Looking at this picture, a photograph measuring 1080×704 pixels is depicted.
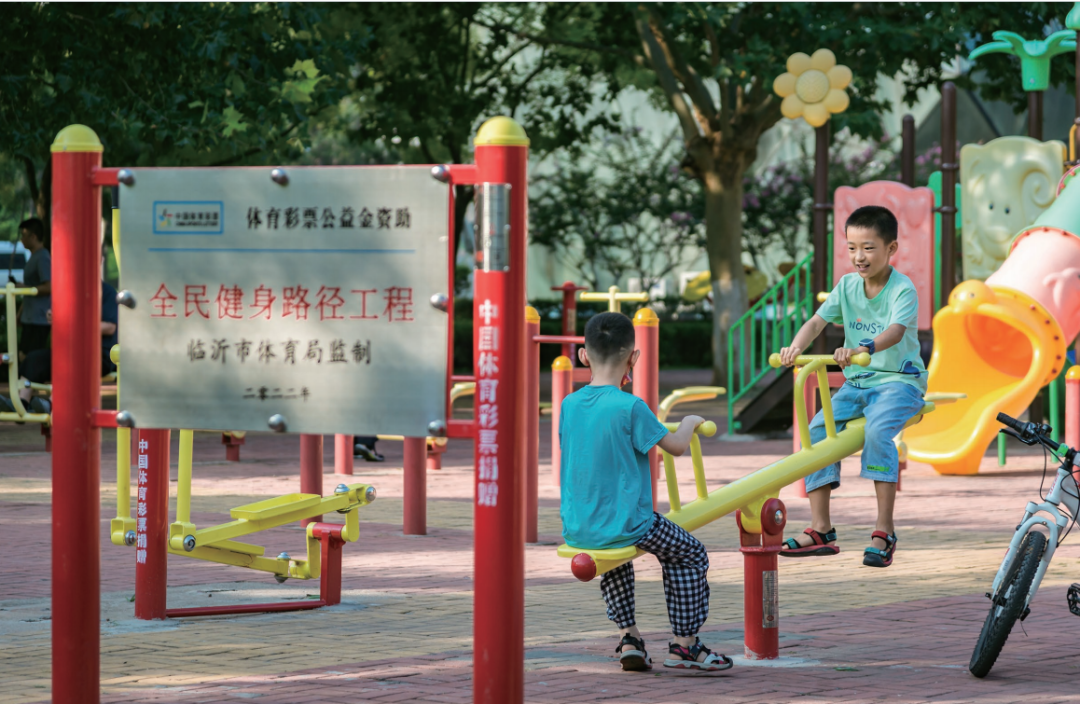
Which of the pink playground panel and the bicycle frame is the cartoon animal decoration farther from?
the bicycle frame

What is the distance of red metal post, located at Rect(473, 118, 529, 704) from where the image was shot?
12.9 feet

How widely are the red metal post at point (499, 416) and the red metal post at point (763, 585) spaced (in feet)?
5.36

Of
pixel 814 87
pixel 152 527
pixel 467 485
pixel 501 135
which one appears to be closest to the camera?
pixel 501 135

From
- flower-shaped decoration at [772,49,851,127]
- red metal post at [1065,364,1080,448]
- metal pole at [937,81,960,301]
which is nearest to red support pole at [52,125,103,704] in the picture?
red metal post at [1065,364,1080,448]

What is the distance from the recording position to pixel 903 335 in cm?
641

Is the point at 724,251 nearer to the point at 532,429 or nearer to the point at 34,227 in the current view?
the point at 34,227

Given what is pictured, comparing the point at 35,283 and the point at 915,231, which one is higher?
the point at 915,231

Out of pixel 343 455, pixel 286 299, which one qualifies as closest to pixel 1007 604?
pixel 286 299

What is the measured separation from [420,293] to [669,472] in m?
1.92

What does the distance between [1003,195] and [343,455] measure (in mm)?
7797

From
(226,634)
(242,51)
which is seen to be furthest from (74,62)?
(226,634)

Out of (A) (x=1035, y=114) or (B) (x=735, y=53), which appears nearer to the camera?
(A) (x=1035, y=114)

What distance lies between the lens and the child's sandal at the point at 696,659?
→ 5.22 metres

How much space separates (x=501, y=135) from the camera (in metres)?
3.93
